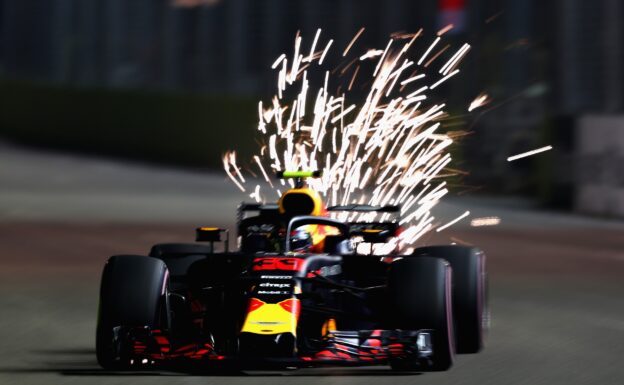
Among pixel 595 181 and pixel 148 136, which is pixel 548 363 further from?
pixel 148 136

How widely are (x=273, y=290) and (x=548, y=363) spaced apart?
179 centimetres

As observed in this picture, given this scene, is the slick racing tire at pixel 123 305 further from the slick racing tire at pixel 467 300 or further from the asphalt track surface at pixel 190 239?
the slick racing tire at pixel 467 300

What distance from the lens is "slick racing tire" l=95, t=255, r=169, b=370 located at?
991 cm

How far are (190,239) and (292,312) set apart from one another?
1185 cm

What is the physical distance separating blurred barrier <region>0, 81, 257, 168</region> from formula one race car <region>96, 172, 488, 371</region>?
27999 millimetres

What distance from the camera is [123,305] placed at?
9.95 meters

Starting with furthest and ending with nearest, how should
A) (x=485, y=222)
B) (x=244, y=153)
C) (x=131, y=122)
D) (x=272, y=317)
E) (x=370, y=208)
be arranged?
(x=131, y=122)
(x=244, y=153)
(x=485, y=222)
(x=370, y=208)
(x=272, y=317)

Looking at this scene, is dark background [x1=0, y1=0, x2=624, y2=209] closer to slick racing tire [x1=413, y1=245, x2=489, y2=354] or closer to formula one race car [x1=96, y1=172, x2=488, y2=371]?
slick racing tire [x1=413, y1=245, x2=489, y2=354]

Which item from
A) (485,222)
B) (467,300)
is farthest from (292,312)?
(485,222)

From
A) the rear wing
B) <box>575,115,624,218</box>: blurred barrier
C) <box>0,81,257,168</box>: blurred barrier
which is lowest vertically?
the rear wing

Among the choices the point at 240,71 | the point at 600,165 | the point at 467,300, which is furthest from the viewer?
the point at 240,71

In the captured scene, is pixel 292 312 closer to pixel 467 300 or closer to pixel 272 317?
pixel 272 317

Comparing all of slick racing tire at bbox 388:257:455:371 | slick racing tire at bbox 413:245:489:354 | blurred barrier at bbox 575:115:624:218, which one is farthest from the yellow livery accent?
blurred barrier at bbox 575:115:624:218

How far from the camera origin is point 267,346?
9555 mm
